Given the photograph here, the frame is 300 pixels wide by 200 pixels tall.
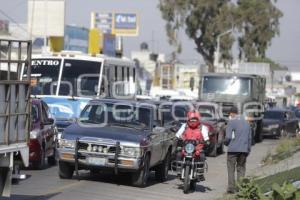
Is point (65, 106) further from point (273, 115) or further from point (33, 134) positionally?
point (273, 115)

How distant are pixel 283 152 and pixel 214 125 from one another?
2656 millimetres

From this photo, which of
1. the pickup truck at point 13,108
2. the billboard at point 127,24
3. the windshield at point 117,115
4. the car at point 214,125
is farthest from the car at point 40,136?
the billboard at point 127,24

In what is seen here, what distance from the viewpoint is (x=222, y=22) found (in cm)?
6981

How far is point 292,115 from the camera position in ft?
140

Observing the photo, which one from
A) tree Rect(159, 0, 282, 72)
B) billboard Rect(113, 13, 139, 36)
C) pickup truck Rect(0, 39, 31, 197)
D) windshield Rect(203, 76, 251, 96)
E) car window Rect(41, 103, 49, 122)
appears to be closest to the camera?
pickup truck Rect(0, 39, 31, 197)

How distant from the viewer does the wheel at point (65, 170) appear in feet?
53.7

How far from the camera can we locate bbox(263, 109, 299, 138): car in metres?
40.0

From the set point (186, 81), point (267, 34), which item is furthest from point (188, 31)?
point (186, 81)

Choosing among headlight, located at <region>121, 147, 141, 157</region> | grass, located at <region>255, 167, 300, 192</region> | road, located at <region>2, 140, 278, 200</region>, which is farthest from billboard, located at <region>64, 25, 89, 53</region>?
headlight, located at <region>121, 147, 141, 157</region>

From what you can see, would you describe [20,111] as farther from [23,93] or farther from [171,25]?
[171,25]

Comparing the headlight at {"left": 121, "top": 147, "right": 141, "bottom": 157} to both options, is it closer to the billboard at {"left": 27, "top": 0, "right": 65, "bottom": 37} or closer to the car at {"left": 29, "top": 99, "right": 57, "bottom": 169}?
the car at {"left": 29, "top": 99, "right": 57, "bottom": 169}

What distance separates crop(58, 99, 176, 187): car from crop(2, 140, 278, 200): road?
1.16ft

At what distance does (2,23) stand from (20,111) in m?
34.9

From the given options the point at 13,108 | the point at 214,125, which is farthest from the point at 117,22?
the point at 13,108
